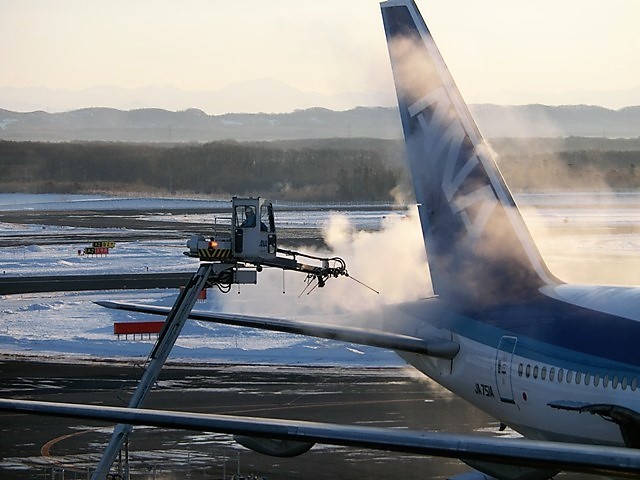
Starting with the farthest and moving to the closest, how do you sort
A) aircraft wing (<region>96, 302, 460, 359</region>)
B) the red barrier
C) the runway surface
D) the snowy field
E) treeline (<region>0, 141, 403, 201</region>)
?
treeline (<region>0, 141, 403, 201</region>) → the red barrier → the snowy field → the runway surface → aircraft wing (<region>96, 302, 460, 359</region>)

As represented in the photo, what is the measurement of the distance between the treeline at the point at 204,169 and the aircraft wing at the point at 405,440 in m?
80.6

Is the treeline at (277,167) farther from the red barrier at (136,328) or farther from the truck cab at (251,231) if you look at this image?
the red barrier at (136,328)

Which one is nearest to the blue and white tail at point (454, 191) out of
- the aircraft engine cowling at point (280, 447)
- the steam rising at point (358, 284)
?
the steam rising at point (358, 284)

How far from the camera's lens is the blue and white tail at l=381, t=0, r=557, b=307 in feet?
87.4

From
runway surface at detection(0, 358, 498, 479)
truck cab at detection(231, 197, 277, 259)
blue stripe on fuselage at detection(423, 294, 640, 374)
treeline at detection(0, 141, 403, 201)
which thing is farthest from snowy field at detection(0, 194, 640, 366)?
treeline at detection(0, 141, 403, 201)

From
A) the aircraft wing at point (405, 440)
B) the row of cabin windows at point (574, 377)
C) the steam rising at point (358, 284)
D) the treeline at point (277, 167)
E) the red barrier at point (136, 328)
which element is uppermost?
the treeline at point (277, 167)

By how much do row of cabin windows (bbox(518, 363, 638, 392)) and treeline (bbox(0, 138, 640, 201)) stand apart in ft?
43.4

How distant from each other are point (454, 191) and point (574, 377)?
19.3 ft

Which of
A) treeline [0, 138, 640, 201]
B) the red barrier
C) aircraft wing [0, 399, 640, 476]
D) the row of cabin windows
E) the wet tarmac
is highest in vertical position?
treeline [0, 138, 640, 201]

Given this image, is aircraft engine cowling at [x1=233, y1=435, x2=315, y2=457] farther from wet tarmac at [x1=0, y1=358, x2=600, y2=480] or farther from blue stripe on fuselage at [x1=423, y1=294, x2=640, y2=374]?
wet tarmac at [x1=0, y1=358, x2=600, y2=480]

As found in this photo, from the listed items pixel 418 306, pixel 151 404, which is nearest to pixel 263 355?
pixel 151 404

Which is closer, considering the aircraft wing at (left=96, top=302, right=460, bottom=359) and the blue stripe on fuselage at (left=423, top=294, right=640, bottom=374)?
the blue stripe on fuselage at (left=423, top=294, right=640, bottom=374)

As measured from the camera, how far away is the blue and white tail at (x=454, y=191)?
2662cm

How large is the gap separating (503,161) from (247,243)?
30262mm
